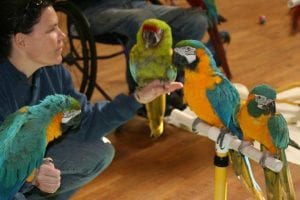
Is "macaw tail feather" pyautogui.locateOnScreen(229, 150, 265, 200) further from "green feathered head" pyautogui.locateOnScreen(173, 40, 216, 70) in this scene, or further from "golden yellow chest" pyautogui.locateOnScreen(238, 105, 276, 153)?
"green feathered head" pyautogui.locateOnScreen(173, 40, 216, 70)

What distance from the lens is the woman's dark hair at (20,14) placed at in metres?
1.15

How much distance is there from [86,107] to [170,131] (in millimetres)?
809

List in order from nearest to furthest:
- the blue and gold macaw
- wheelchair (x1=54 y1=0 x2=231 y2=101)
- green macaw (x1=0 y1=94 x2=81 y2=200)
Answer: green macaw (x1=0 y1=94 x2=81 y2=200)
the blue and gold macaw
wheelchair (x1=54 y1=0 x2=231 y2=101)

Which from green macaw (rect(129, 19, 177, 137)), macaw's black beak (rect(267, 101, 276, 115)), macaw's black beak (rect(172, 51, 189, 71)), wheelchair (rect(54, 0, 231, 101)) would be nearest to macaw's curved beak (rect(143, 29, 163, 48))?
green macaw (rect(129, 19, 177, 137))

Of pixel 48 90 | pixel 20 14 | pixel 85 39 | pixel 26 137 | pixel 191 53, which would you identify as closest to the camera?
pixel 26 137

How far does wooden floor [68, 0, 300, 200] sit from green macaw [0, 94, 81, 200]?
0.83 m

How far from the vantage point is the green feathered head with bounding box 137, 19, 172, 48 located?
1171mm

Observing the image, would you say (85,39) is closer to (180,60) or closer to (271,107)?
(180,60)

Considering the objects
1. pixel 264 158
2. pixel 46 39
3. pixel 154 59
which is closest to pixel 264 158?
pixel 264 158

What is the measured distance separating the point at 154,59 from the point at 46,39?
0.23 meters

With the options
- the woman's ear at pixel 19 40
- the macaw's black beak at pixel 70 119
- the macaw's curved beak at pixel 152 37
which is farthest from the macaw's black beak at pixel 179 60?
the woman's ear at pixel 19 40

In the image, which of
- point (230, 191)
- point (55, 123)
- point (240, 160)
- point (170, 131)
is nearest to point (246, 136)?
point (240, 160)

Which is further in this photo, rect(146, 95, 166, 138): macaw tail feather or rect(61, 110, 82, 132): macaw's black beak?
rect(146, 95, 166, 138): macaw tail feather

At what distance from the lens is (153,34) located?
1.17 meters
